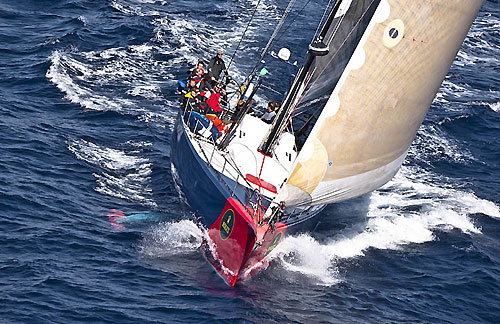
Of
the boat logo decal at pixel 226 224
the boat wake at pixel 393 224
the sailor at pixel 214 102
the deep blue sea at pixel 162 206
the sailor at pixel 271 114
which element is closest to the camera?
the deep blue sea at pixel 162 206

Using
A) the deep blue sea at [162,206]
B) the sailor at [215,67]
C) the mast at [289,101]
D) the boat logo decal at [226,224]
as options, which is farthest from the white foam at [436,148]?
the boat logo decal at [226,224]

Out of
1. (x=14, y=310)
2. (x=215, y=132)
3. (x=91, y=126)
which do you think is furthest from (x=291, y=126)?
(x=14, y=310)

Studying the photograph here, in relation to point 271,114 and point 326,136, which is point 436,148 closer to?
point 271,114

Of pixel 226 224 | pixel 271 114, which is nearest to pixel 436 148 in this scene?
pixel 271 114

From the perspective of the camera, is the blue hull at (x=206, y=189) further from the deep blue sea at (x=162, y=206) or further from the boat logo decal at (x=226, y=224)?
the deep blue sea at (x=162, y=206)

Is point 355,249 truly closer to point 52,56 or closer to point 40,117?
point 40,117

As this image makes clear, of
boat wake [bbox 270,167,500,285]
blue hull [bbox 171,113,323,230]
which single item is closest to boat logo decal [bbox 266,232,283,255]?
blue hull [bbox 171,113,323,230]
